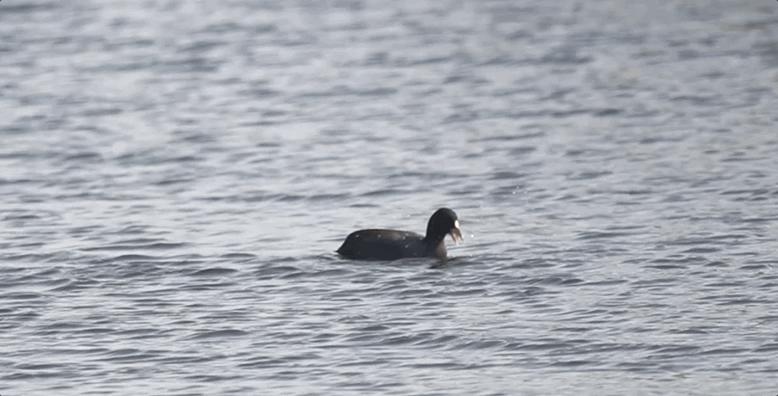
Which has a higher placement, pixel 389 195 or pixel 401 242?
pixel 401 242

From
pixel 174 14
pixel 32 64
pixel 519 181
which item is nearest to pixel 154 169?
pixel 519 181

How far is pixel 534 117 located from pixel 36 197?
820 cm

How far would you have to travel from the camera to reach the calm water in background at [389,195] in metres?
16.5

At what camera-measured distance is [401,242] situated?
2094cm

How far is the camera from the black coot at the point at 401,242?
20.6 meters

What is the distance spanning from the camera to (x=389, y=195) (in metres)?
24.6

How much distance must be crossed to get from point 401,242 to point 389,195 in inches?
147

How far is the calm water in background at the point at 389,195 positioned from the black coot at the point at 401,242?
8.3 inches

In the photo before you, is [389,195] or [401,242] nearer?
[401,242]

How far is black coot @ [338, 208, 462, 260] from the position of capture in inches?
812

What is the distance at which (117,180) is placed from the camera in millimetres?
26297

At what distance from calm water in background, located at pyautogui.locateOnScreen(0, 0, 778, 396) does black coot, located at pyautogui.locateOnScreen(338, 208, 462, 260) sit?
210mm

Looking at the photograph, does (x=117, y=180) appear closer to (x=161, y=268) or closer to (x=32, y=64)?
(x=161, y=268)

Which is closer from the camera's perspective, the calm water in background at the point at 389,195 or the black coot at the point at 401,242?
the calm water in background at the point at 389,195
